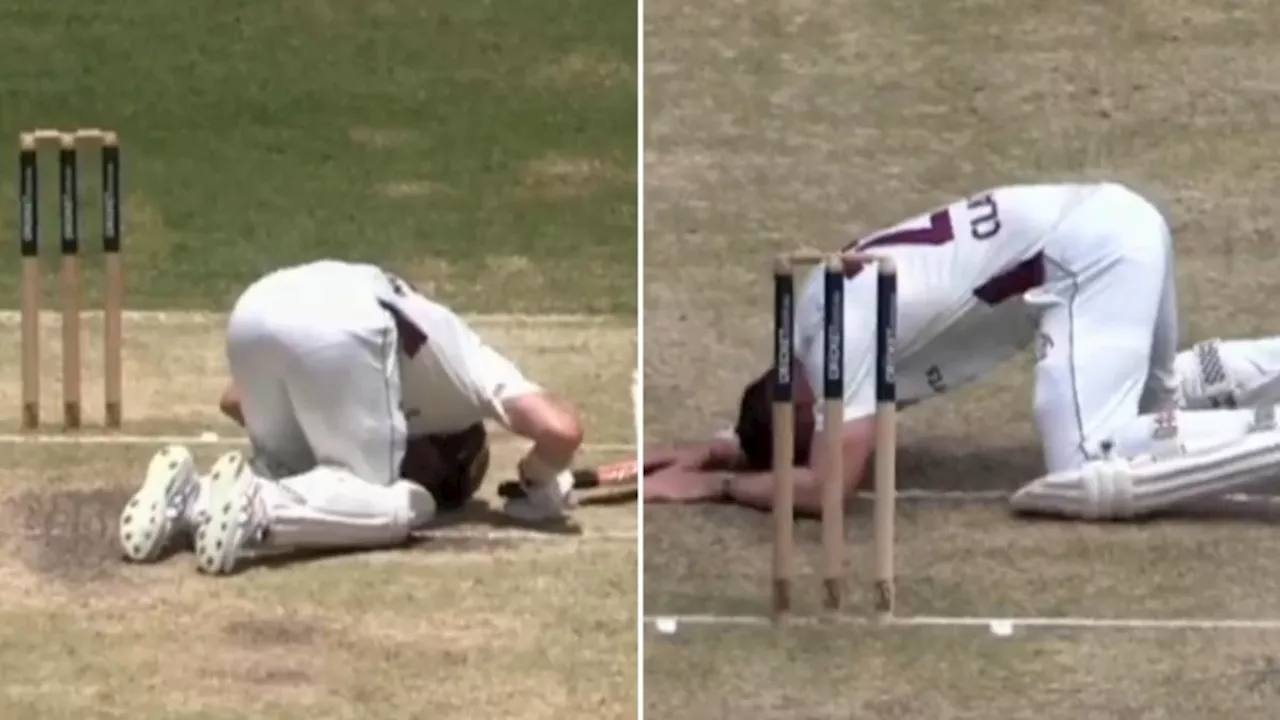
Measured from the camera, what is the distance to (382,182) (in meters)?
2.25

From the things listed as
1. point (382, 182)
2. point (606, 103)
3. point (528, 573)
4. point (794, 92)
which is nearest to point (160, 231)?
point (382, 182)

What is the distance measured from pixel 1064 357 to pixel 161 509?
1.99ft

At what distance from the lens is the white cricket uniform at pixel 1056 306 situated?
148cm

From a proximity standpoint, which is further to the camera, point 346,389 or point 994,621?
point 346,389

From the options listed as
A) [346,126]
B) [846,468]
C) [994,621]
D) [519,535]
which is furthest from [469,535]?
[346,126]

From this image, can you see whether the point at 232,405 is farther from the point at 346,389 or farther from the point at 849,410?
the point at 849,410

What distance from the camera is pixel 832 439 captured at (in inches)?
51.7

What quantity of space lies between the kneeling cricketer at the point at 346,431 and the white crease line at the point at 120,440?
0.22ft

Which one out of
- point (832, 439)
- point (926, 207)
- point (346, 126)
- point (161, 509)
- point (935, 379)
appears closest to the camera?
point (832, 439)

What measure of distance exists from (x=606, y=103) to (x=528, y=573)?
3.09 feet

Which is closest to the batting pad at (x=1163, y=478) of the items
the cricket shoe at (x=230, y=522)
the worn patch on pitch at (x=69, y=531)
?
the cricket shoe at (x=230, y=522)

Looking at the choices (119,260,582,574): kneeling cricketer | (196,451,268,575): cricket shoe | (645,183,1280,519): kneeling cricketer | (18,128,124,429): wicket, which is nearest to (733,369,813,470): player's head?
(645,183,1280,519): kneeling cricketer

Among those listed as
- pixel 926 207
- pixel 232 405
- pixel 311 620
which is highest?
pixel 926 207

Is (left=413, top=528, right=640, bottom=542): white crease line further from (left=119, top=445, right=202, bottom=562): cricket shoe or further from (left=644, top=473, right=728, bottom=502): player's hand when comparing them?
(left=119, top=445, right=202, bottom=562): cricket shoe
